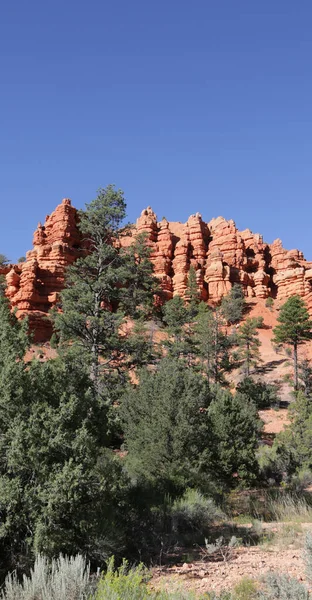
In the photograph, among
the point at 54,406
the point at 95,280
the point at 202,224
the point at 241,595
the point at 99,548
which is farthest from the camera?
the point at 202,224

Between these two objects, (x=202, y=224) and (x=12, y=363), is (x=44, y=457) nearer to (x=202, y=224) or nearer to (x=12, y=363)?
(x=12, y=363)

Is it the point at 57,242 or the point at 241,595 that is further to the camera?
the point at 57,242

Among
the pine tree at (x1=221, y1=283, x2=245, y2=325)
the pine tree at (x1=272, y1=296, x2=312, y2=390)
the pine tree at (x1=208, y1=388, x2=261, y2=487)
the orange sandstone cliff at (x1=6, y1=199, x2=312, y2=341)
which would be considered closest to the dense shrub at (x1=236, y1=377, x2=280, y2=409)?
the pine tree at (x1=272, y1=296, x2=312, y2=390)

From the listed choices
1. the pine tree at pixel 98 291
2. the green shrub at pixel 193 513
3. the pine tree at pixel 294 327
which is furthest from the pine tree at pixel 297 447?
the pine tree at pixel 294 327

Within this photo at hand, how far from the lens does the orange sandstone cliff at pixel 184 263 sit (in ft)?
179

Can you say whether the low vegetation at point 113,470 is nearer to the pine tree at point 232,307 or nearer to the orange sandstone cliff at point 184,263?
the orange sandstone cliff at point 184,263

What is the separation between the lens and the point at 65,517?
609 centimetres

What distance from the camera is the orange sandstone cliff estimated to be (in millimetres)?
54531

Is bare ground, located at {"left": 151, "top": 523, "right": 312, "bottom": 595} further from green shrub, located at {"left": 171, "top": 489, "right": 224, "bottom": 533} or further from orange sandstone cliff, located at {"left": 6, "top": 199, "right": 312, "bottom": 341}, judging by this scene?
orange sandstone cliff, located at {"left": 6, "top": 199, "right": 312, "bottom": 341}

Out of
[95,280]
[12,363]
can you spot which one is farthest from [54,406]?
[95,280]

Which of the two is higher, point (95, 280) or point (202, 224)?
point (202, 224)

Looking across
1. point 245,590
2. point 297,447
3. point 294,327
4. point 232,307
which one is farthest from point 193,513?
point 232,307

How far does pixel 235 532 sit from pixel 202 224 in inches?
2697

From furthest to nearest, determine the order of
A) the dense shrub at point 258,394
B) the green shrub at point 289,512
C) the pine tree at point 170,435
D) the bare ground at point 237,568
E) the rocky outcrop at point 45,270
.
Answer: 1. the rocky outcrop at point 45,270
2. the dense shrub at point 258,394
3. the pine tree at point 170,435
4. the green shrub at point 289,512
5. the bare ground at point 237,568
